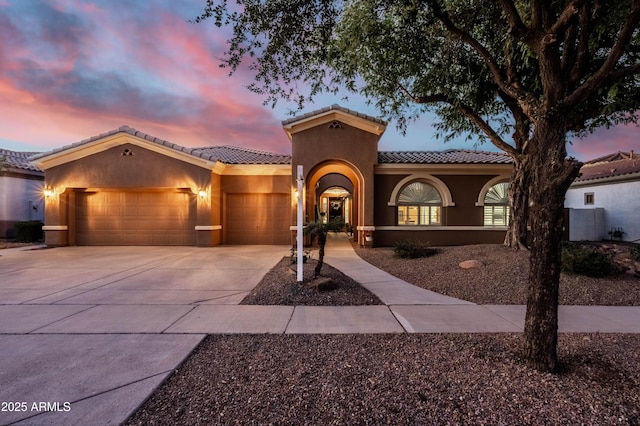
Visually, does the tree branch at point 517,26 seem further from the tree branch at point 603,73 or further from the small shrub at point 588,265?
the small shrub at point 588,265

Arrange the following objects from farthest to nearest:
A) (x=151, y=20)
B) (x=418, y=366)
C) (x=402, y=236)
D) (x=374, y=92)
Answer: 1. (x=402, y=236)
2. (x=374, y=92)
3. (x=151, y=20)
4. (x=418, y=366)

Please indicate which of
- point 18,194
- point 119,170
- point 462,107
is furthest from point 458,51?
point 18,194

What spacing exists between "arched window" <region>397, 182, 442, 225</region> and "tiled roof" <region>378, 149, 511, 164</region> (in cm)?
124

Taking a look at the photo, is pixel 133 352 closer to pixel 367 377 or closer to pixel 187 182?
pixel 367 377

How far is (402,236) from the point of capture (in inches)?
533

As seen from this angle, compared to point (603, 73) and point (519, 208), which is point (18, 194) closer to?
point (603, 73)

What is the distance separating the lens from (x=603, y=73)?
324 centimetres

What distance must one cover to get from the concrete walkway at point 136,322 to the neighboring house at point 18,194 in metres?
10.9

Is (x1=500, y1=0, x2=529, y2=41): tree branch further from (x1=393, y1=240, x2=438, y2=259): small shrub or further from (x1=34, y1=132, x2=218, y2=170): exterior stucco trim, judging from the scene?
(x1=34, y1=132, x2=218, y2=170): exterior stucco trim

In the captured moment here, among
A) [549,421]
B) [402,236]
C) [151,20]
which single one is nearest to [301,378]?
[549,421]

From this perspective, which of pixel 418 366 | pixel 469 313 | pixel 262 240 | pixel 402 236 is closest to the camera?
pixel 418 366

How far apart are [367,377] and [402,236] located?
36.8 ft

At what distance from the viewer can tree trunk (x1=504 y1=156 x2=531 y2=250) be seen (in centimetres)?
962

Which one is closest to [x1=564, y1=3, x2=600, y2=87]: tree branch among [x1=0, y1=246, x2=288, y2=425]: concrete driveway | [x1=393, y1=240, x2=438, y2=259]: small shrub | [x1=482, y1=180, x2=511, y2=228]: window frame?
[x1=0, y1=246, x2=288, y2=425]: concrete driveway
